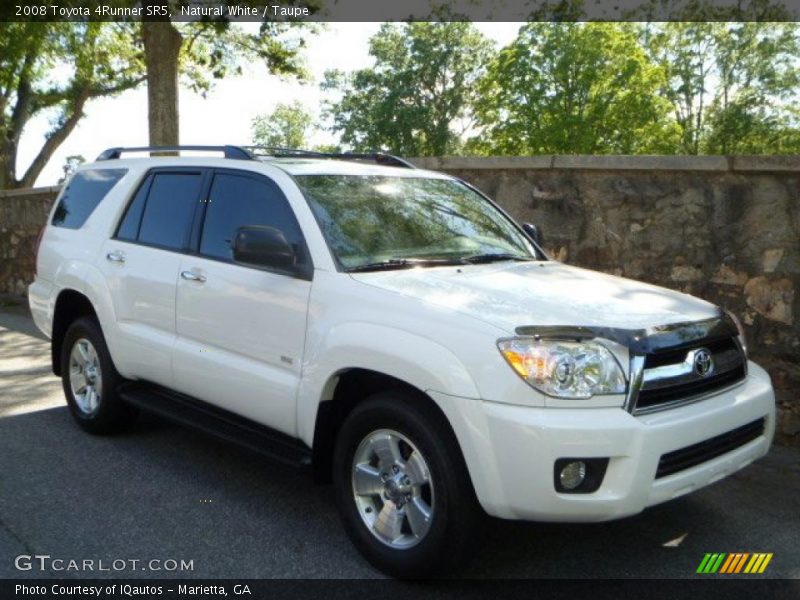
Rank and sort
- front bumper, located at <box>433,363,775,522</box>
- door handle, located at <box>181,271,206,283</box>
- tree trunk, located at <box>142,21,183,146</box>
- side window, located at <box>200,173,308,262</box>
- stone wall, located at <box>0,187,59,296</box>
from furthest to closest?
stone wall, located at <box>0,187,59,296</box>, tree trunk, located at <box>142,21,183,146</box>, door handle, located at <box>181,271,206,283</box>, side window, located at <box>200,173,308,262</box>, front bumper, located at <box>433,363,775,522</box>

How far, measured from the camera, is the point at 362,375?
158 inches

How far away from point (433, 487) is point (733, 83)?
168 ft

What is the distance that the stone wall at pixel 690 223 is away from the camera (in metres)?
6.14

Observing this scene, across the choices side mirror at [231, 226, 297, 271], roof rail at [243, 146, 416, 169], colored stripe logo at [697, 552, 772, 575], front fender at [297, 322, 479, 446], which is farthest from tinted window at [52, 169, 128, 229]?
colored stripe logo at [697, 552, 772, 575]

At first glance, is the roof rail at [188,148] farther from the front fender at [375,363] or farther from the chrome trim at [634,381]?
the chrome trim at [634,381]

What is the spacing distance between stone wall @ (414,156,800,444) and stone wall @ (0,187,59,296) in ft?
28.6

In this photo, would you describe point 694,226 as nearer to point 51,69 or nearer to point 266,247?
point 266,247

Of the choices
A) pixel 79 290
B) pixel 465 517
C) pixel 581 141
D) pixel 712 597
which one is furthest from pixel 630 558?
pixel 581 141

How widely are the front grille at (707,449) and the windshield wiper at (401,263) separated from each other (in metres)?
1.52

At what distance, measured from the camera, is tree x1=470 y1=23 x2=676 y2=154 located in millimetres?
43656

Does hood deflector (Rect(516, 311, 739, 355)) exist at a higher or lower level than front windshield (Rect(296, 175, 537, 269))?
lower

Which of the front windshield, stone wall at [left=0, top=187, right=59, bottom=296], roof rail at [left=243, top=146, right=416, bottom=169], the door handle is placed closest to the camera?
the front windshield

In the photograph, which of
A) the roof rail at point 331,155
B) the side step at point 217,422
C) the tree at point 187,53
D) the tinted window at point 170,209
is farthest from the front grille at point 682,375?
the tree at point 187,53

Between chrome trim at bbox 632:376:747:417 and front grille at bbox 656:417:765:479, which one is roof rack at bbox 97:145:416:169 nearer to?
chrome trim at bbox 632:376:747:417
